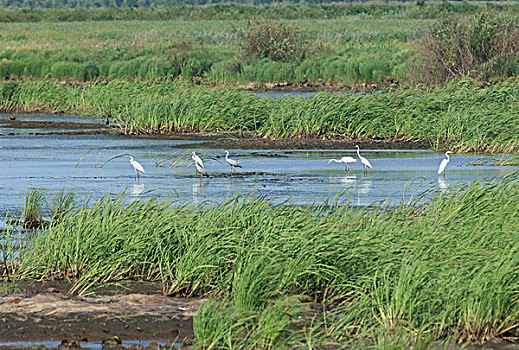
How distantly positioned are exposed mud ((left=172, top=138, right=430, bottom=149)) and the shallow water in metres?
0.73

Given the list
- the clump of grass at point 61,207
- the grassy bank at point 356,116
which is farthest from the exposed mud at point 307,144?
the clump of grass at point 61,207

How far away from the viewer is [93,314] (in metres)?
8.05

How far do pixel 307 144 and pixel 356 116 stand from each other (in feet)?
5.38

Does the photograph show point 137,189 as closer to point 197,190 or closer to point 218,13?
point 197,190

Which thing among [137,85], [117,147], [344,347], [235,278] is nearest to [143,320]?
[235,278]

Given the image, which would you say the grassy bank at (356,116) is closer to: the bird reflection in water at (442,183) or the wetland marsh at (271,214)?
the wetland marsh at (271,214)

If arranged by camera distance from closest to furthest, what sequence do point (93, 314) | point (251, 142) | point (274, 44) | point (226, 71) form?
point (93, 314) < point (251, 142) < point (226, 71) < point (274, 44)

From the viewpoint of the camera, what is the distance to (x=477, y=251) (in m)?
8.55

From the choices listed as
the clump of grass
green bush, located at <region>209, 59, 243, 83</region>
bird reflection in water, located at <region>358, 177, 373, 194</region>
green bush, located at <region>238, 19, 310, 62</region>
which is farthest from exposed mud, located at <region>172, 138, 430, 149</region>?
green bush, located at <region>238, 19, 310, 62</region>

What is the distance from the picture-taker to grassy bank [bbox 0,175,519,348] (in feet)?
23.6

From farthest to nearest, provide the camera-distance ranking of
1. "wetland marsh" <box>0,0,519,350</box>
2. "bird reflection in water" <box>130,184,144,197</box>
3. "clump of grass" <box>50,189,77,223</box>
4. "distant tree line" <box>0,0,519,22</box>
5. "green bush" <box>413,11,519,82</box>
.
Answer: "distant tree line" <box>0,0,519,22</box>
"green bush" <box>413,11,519,82</box>
"bird reflection in water" <box>130,184,144,197</box>
"clump of grass" <box>50,189,77,223</box>
"wetland marsh" <box>0,0,519,350</box>

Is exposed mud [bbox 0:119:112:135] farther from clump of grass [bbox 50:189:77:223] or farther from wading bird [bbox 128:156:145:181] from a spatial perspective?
clump of grass [bbox 50:189:77:223]

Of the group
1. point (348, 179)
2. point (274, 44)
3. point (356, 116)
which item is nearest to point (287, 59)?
point (274, 44)

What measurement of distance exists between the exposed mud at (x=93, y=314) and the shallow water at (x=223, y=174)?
4.69 m
